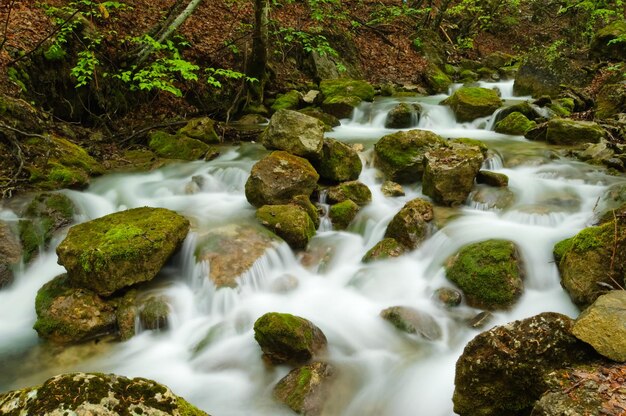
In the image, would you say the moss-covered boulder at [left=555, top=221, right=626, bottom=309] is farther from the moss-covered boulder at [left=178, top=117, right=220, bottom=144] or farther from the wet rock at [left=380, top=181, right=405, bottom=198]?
the moss-covered boulder at [left=178, top=117, right=220, bottom=144]

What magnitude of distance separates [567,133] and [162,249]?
27.5ft

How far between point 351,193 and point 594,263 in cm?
388

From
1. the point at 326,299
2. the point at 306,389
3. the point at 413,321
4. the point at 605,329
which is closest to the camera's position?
the point at 605,329

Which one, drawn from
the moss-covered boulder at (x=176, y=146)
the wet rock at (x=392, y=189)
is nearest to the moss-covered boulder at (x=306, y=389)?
the wet rock at (x=392, y=189)

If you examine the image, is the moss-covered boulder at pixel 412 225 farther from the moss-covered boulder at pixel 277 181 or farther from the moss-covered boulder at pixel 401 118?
the moss-covered boulder at pixel 401 118

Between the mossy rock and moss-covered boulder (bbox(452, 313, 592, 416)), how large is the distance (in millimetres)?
3741

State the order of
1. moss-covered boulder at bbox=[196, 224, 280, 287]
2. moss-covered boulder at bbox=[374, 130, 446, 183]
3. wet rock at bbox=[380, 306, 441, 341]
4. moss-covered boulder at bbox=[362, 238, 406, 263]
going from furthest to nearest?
moss-covered boulder at bbox=[374, 130, 446, 183]
moss-covered boulder at bbox=[362, 238, 406, 263]
moss-covered boulder at bbox=[196, 224, 280, 287]
wet rock at bbox=[380, 306, 441, 341]

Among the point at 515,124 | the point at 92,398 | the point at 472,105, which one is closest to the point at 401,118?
the point at 472,105

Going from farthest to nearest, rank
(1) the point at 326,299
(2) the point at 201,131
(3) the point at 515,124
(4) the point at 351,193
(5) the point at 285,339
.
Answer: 1. (3) the point at 515,124
2. (2) the point at 201,131
3. (4) the point at 351,193
4. (1) the point at 326,299
5. (5) the point at 285,339

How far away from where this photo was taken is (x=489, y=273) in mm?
4887

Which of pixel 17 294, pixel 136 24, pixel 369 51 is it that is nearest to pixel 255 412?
pixel 17 294

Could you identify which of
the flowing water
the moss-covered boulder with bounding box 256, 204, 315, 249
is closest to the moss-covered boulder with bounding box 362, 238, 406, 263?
the flowing water

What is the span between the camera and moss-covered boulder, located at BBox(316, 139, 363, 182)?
7621mm

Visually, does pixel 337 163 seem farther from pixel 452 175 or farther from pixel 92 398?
pixel 92 398
